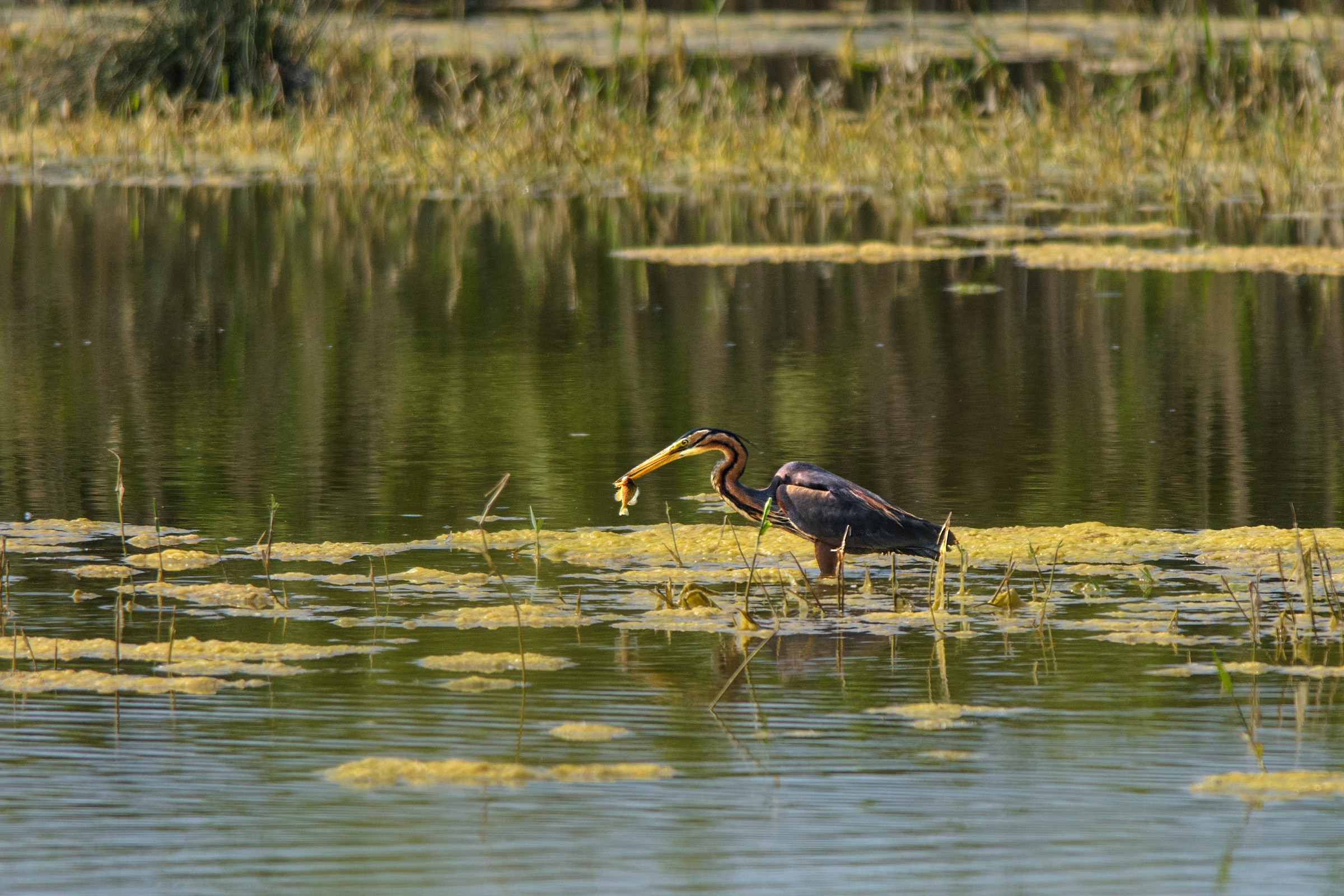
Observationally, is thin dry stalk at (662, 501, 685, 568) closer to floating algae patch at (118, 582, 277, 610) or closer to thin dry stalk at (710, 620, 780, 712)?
thin dry stalk at (710, 620, 780, 712)

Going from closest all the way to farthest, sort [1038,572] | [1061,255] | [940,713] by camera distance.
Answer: [940,713] → [1038,572] → [1061,255]

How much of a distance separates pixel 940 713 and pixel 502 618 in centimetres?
135

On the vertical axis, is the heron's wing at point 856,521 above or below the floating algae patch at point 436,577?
above

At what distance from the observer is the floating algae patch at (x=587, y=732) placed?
15.6 ft

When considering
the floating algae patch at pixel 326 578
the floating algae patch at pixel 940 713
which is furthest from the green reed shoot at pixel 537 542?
the floating algae patch at pixel 940 713

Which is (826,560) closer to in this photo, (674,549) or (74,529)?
(674,549)

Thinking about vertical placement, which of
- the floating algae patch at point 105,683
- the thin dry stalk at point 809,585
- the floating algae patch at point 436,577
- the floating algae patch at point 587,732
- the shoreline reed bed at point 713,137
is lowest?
the thin dry stalk at point 809,585

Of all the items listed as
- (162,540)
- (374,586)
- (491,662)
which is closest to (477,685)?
(491,662)

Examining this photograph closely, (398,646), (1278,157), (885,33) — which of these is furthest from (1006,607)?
(885,33)

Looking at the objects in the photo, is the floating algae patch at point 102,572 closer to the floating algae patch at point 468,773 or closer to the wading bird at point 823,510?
the wading bird at point 823,510

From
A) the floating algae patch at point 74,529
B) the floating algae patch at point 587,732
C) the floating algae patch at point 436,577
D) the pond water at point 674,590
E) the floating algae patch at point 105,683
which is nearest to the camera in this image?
the pond water at point 674,590

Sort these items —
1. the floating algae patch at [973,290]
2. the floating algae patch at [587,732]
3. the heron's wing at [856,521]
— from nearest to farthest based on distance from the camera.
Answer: the floating algae patch at [587,732] < the heron's wing at [856,521] < the floating algae patch at [973,290]

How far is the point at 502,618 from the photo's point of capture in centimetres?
586

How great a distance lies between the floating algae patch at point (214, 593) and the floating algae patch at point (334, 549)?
34 centimetres
